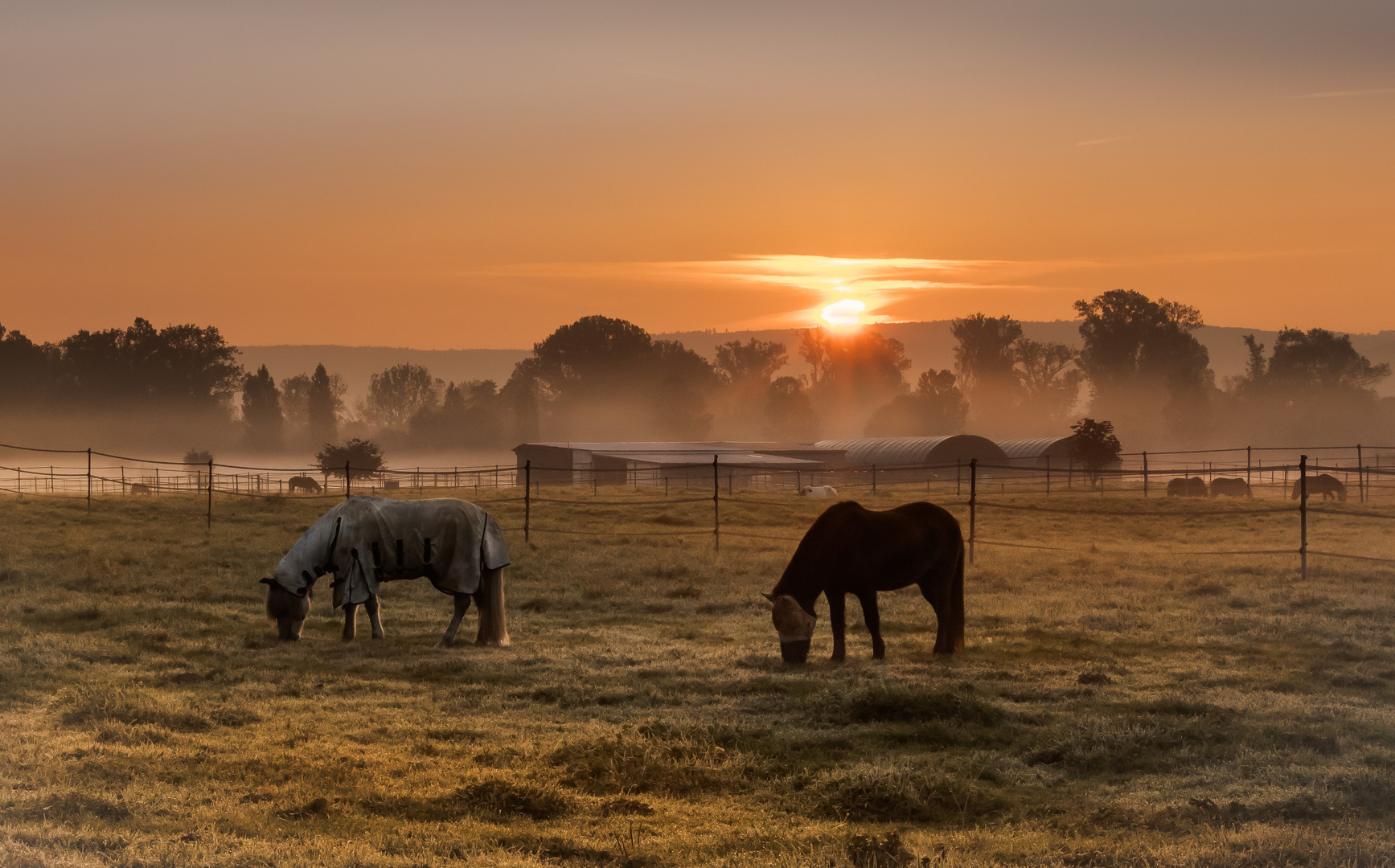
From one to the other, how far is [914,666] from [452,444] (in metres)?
107

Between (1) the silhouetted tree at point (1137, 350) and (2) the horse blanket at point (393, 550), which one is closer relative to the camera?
(2) the horse blanket at point (393, 550)

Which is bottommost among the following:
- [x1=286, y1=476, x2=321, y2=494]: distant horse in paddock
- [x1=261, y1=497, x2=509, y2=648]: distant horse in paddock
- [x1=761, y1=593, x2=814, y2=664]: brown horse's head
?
[x1=286, y1=476, x2=321, y2=494]: distant horse in paddock

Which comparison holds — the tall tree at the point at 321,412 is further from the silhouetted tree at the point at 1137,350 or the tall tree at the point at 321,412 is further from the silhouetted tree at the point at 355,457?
the silhouetted tree at the point at 1137,350

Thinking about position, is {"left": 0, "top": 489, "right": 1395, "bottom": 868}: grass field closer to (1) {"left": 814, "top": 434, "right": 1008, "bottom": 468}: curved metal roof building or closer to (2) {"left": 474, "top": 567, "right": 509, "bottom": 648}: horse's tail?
(2) {"left": 474, "top": 567, "right": 509, "bottom": 648}: horse's tail

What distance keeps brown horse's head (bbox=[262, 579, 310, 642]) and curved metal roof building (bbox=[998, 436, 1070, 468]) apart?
193 feet

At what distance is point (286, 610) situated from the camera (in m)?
12.5

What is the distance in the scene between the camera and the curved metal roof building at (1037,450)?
69125 mm

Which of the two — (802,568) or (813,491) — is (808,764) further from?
(813,491)

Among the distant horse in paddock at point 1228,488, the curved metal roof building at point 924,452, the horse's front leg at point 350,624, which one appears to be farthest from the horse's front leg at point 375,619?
the curved metal roof building at point 924,452

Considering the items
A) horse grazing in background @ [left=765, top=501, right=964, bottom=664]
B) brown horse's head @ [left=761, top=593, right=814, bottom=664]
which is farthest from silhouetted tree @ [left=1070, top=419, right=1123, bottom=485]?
brown horse's head @ [left=761, top=593, right=814, bottom=664]

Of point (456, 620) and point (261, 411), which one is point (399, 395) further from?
point (456, 620)

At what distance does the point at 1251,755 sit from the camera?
7.62 m

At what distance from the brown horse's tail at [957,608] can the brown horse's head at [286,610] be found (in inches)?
277

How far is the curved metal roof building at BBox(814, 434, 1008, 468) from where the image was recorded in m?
A: 68.2
